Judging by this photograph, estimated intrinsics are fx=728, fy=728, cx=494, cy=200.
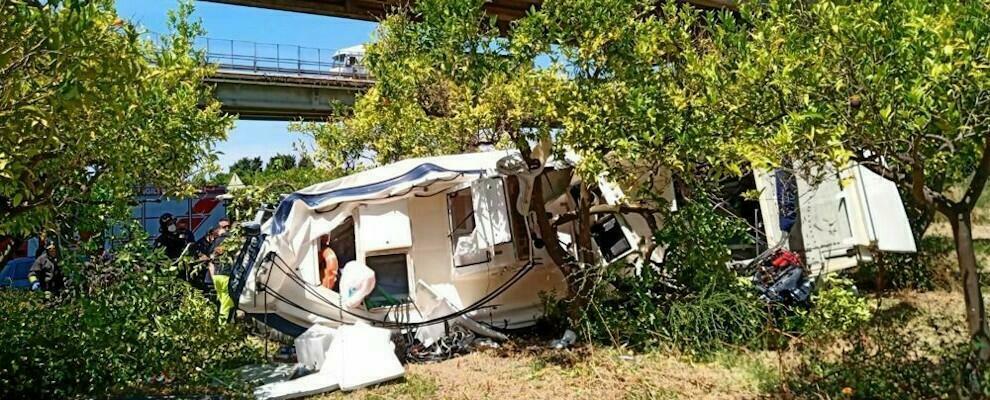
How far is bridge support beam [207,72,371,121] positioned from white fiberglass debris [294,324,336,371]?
21.7 meters

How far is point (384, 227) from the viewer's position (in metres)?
7.99

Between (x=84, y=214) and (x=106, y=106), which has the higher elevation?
(x=106, y=106)

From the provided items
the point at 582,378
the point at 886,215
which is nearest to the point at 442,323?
the point at 582,378

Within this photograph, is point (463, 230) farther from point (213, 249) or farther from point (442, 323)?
point (213, 249)

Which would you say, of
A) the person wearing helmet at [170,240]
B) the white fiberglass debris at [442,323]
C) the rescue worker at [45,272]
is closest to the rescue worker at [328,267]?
the white fiberglass debris at [442,323]

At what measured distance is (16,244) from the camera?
20.1 ft

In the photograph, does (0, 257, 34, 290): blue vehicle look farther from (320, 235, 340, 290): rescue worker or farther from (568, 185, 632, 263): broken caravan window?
(568, 185, 632, 263): broken caravan window

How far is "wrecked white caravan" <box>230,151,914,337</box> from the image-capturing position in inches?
312

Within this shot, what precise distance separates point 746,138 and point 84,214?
533 cm

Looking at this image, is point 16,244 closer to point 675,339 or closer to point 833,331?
point 675,339

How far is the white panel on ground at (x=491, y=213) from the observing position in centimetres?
810

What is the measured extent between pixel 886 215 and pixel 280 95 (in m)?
24.9

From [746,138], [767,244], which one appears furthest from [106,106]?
[767,244]

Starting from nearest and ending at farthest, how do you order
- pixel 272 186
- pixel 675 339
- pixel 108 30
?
1. pixel 108 30
2. pixel 675 339
3. pixel 272 186
